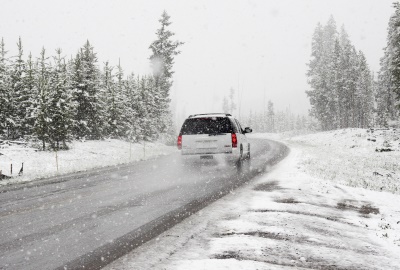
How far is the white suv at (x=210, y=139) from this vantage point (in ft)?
44.5

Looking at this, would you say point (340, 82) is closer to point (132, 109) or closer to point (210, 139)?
point (132, 109)

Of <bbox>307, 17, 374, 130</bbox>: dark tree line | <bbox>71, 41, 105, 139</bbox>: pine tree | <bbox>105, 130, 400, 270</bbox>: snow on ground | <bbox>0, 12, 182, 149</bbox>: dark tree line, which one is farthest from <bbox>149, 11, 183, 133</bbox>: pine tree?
<bbox>105, 130, 400, 270</bbox>: snow on ground

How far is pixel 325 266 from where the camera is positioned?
4.00 metres

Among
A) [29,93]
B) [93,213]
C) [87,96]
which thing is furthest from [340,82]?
[93,213]

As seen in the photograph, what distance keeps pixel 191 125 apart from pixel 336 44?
1962 inches

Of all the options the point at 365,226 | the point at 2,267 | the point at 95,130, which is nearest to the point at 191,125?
the point at 365,226

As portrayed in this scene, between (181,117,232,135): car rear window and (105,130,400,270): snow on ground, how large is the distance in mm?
4677

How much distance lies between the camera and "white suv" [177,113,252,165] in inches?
534

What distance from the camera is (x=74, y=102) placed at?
80.5ft

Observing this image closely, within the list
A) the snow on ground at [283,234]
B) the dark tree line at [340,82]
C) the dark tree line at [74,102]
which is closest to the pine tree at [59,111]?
the dark tree line at [74,102]

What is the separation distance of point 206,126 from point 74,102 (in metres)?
14.0

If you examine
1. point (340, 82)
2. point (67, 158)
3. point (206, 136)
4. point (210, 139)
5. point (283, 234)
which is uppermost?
point (340, 82)

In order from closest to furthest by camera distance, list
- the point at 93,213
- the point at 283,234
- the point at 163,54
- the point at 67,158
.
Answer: the point at 283,234 < the point at 93,213 < the point at 67,158 < the point at 163,54

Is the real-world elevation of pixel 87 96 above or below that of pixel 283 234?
above
